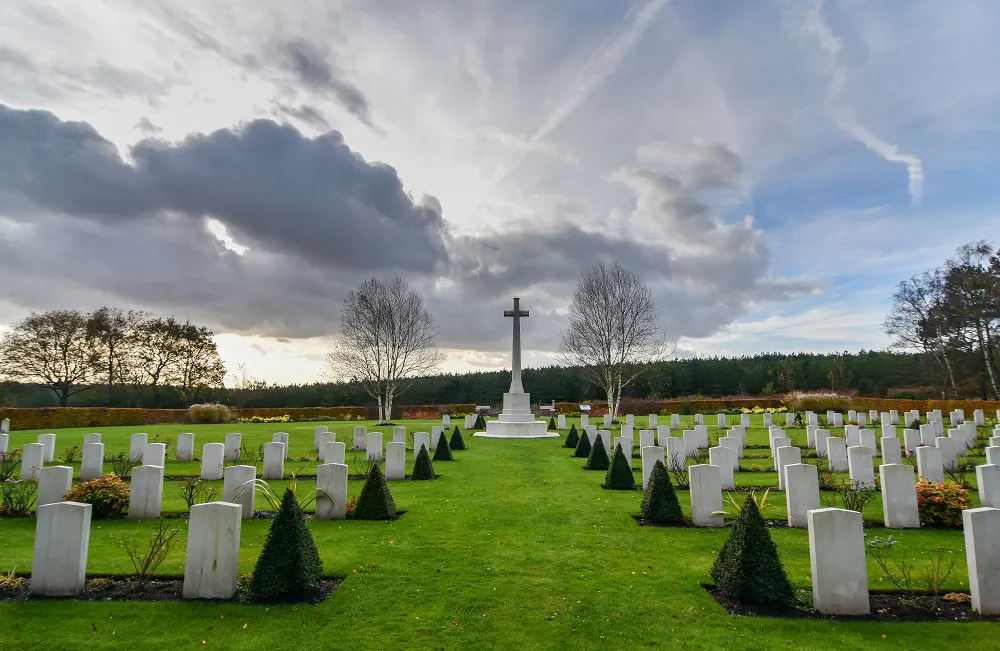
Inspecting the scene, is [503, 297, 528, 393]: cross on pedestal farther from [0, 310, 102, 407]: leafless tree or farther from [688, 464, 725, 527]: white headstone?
[0, 310, 102, 407]: leafless tree

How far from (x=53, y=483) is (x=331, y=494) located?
476cm

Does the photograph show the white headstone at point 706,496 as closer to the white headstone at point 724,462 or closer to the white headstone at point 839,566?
the white headstone at point 724,462

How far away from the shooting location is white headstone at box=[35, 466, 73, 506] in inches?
358

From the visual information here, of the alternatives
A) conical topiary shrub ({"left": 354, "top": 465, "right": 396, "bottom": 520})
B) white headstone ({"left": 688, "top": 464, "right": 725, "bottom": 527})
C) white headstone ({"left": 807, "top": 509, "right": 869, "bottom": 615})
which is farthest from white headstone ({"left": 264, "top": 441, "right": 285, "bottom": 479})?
white headstone ({"left": 807, "top": 509, "right": 869, "bottom": 615})

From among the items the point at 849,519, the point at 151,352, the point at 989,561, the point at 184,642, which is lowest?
the point at 184,642

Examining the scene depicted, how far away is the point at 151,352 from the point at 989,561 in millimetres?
60063

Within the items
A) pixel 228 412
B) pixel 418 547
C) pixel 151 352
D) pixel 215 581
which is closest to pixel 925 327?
pixel 418 547

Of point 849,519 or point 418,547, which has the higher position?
point 849,519

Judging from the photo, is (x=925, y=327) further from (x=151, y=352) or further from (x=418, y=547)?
(x=151, y=352)

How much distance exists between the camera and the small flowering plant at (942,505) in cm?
890

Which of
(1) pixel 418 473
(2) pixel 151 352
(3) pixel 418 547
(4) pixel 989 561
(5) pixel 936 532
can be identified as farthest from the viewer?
(2) pixel 151 352

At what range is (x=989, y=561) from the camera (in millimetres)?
5441

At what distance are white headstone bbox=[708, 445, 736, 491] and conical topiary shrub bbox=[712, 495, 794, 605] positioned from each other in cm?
551

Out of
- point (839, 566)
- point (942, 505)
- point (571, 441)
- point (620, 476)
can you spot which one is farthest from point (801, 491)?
point (571, 441)
